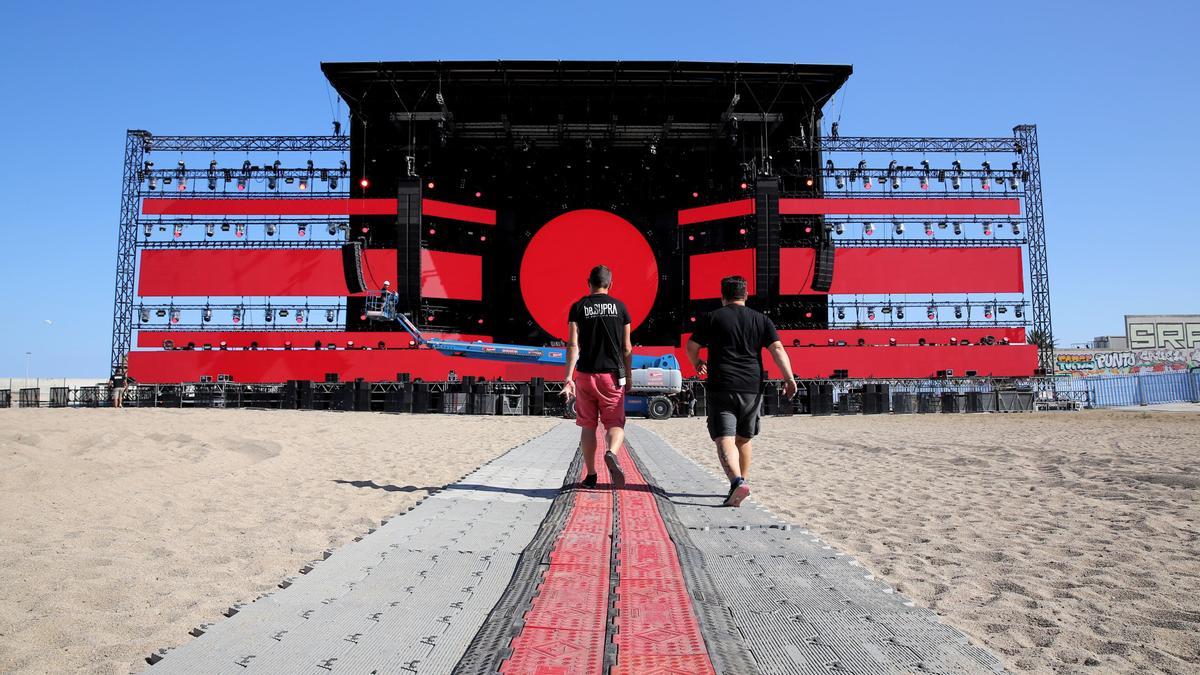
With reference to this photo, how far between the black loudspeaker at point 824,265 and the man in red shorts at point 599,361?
18.4m

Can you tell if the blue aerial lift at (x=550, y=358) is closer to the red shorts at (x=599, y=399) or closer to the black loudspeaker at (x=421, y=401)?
the black loudspeaker at (x=421, y=401)

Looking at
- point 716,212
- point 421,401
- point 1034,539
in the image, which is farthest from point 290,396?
point 1034,539

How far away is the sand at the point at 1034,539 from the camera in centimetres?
190

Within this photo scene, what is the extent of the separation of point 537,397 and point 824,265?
1044 cm

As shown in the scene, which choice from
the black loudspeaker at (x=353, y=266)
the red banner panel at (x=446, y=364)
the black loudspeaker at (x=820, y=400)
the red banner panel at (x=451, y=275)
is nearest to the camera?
the black loudspeaker at (x=353, y=266)

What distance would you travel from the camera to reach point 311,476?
5.09 metres

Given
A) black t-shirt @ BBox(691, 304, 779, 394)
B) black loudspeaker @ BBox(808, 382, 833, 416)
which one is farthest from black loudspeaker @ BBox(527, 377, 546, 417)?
black t-shirt @ BBox(691, 304, 779, 394)

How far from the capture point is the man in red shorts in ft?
12.6

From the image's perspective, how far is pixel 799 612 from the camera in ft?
5.84

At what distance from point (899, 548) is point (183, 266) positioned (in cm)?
2555

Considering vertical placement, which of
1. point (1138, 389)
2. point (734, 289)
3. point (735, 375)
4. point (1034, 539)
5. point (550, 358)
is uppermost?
point (550, 358)

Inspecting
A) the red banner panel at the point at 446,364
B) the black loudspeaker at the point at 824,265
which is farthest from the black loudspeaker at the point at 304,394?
the black loudspeaker at the point at 824,265

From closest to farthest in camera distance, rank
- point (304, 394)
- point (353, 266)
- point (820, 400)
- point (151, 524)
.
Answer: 1. point (151, 524)
2. point (304, 394)
3. point (353, 266)
4. point (820, 400)

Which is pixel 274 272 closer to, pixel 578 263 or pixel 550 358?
pixel 550 358
